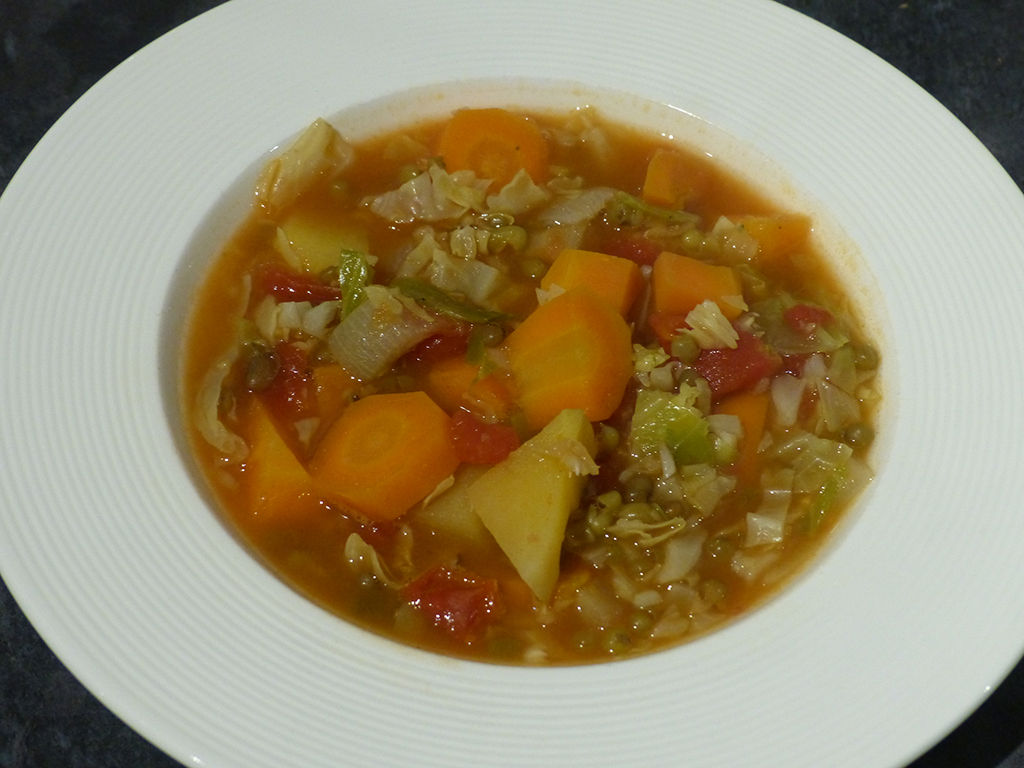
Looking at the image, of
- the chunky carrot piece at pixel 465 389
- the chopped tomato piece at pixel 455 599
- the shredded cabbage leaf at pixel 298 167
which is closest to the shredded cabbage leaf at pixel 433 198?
the shredded cabbage leaf at pixel 298 167

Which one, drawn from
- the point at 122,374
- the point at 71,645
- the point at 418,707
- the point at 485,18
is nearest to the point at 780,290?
the point at 485,18

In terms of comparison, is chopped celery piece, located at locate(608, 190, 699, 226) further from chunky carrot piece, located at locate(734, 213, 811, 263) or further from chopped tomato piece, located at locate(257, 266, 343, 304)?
chopped tomato piece, located at locate(257, 266, 343, 304)

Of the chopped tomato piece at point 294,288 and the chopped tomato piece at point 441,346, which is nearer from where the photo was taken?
the chopped tomato piece at point 441,346

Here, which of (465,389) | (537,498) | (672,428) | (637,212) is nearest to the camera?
(537,498)

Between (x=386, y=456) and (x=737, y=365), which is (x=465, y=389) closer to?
(x=386, y=456)

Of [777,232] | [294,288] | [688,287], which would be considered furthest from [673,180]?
[294,288]

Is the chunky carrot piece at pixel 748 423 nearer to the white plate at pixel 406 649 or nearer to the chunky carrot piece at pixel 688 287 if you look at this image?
the chunky carrot piece at pixel 688 287
